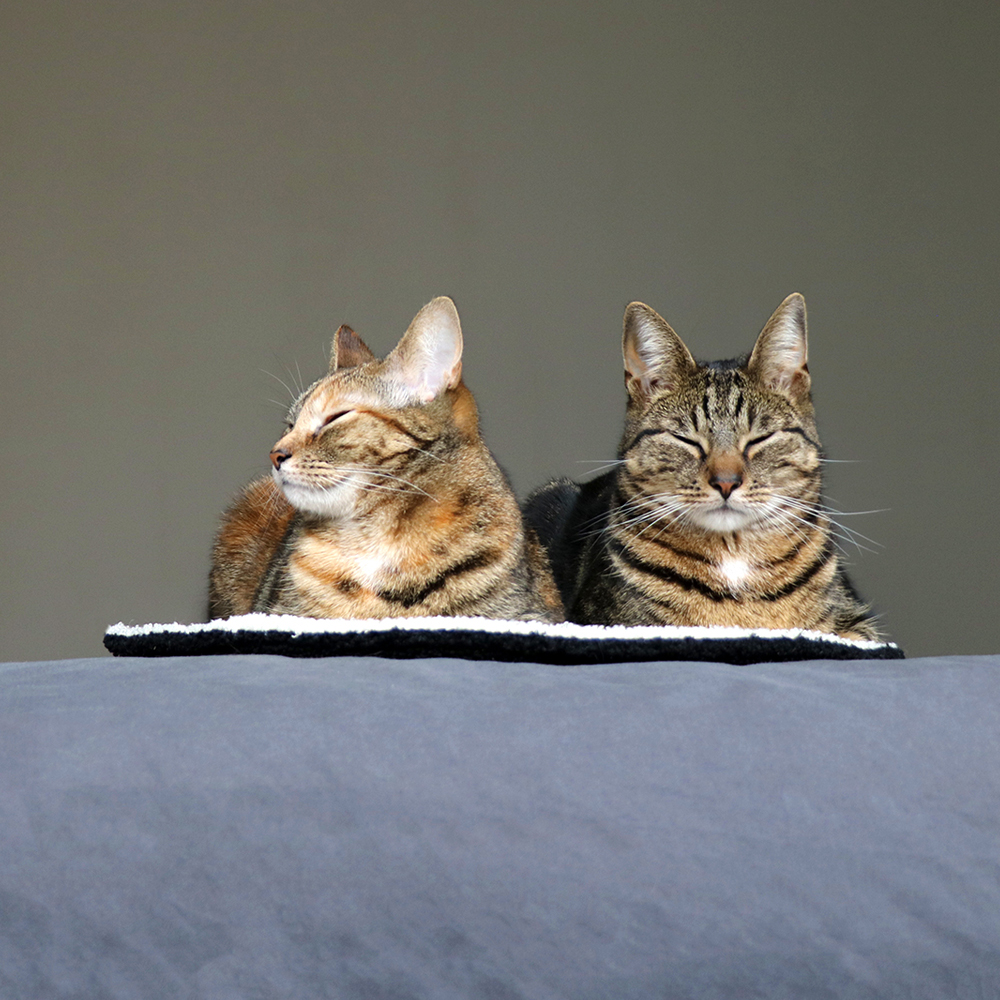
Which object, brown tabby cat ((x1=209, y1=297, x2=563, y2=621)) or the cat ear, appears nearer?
brown tabby cat ((x1=209, y1=297, x2=563, y2=621))

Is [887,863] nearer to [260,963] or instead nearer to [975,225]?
[260,963]

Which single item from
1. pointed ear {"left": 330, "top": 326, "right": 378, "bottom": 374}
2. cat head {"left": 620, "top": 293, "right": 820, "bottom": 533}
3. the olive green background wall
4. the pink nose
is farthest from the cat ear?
the olive green background wall

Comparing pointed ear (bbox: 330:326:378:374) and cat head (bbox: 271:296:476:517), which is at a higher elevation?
pointed ear (bbox: 330:326:378:374)

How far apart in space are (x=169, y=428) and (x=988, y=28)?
2883mm

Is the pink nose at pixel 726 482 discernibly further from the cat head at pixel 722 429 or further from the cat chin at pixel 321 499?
the cat chin at pixel 321 499

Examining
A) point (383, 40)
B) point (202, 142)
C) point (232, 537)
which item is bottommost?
point (232, 537)

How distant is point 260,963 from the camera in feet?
1.61

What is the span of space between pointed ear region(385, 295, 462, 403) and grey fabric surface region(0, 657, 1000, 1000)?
78cm

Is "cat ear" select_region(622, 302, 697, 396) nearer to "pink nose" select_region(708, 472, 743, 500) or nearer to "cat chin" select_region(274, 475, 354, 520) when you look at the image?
"pink nose" select_region(708, 472, 743, 500)

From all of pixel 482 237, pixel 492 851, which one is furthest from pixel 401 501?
pixel 482 237

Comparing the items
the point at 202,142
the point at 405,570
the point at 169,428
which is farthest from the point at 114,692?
the point at 202,142

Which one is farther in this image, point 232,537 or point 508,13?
point 508,13

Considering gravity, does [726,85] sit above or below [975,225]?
above

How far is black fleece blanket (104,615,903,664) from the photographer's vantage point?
2.41 feet
